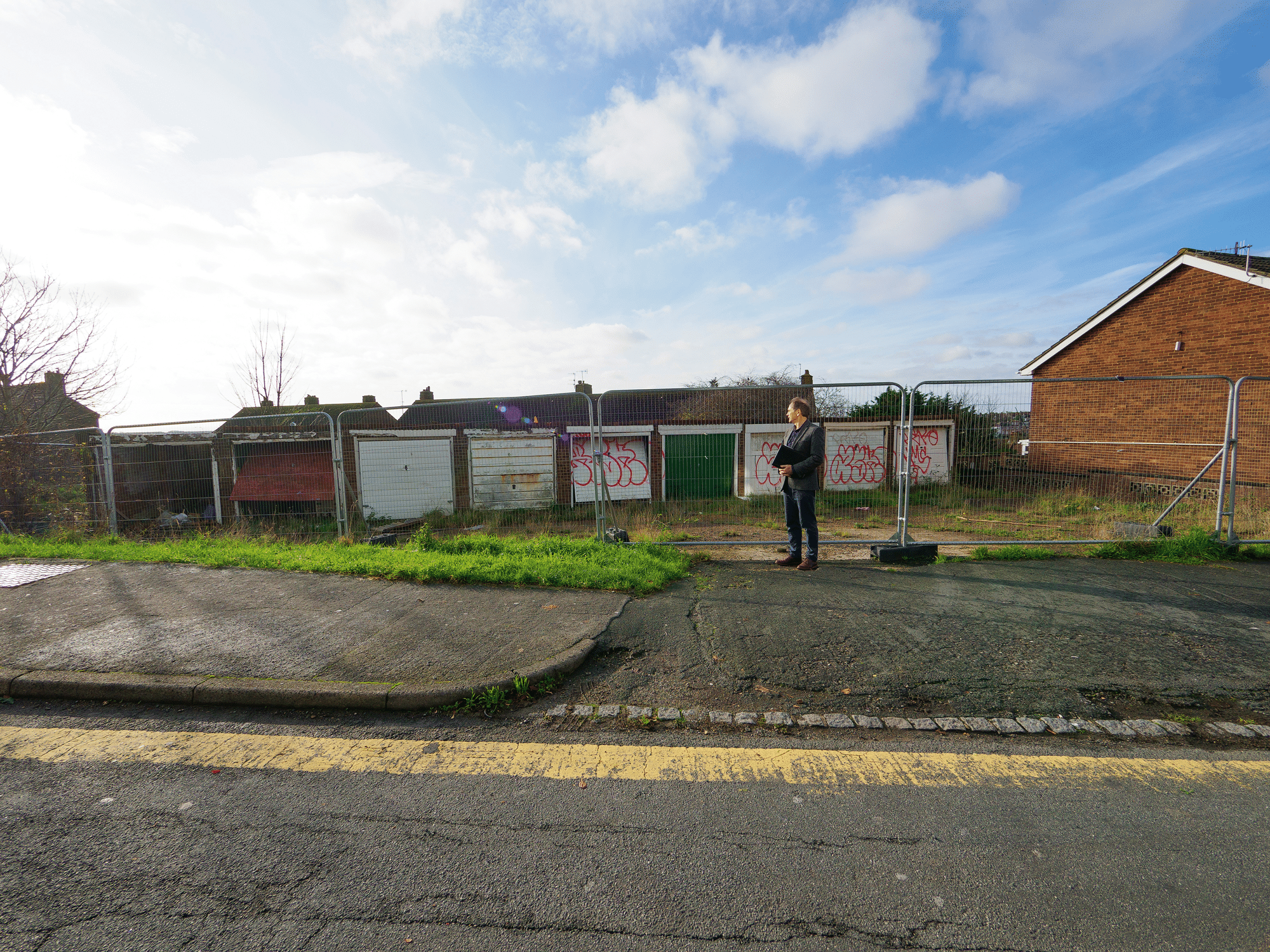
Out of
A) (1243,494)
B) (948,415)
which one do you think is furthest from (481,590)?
(1243,494)

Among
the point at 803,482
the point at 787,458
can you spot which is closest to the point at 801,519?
the point at 803,482

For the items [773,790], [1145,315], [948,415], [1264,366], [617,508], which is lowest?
[773,790]

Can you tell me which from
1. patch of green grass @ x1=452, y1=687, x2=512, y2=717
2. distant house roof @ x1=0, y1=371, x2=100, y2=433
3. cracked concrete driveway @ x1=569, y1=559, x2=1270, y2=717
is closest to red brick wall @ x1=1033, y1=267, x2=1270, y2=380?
cracked concrete driveway @ x1=569, y1=559, x2=1270, y2=717

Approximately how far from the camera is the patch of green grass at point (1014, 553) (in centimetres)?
677

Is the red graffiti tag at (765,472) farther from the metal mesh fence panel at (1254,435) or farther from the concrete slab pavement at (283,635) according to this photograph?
the metal mesh fence panel at (1254,435)

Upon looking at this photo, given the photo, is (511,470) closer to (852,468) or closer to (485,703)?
(852,468)

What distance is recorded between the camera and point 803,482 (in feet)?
20.0

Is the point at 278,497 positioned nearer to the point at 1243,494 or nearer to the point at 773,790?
the point at 773,790

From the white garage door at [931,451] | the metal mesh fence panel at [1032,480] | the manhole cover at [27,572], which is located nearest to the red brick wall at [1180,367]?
the metal mesh fence panel at [1032,480]

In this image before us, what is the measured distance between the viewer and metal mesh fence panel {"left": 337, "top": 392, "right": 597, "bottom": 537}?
330 inches

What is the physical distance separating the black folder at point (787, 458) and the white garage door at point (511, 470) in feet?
15.5

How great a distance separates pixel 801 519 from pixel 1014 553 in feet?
9.69

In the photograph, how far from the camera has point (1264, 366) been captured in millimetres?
13664

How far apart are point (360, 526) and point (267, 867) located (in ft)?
25.3
